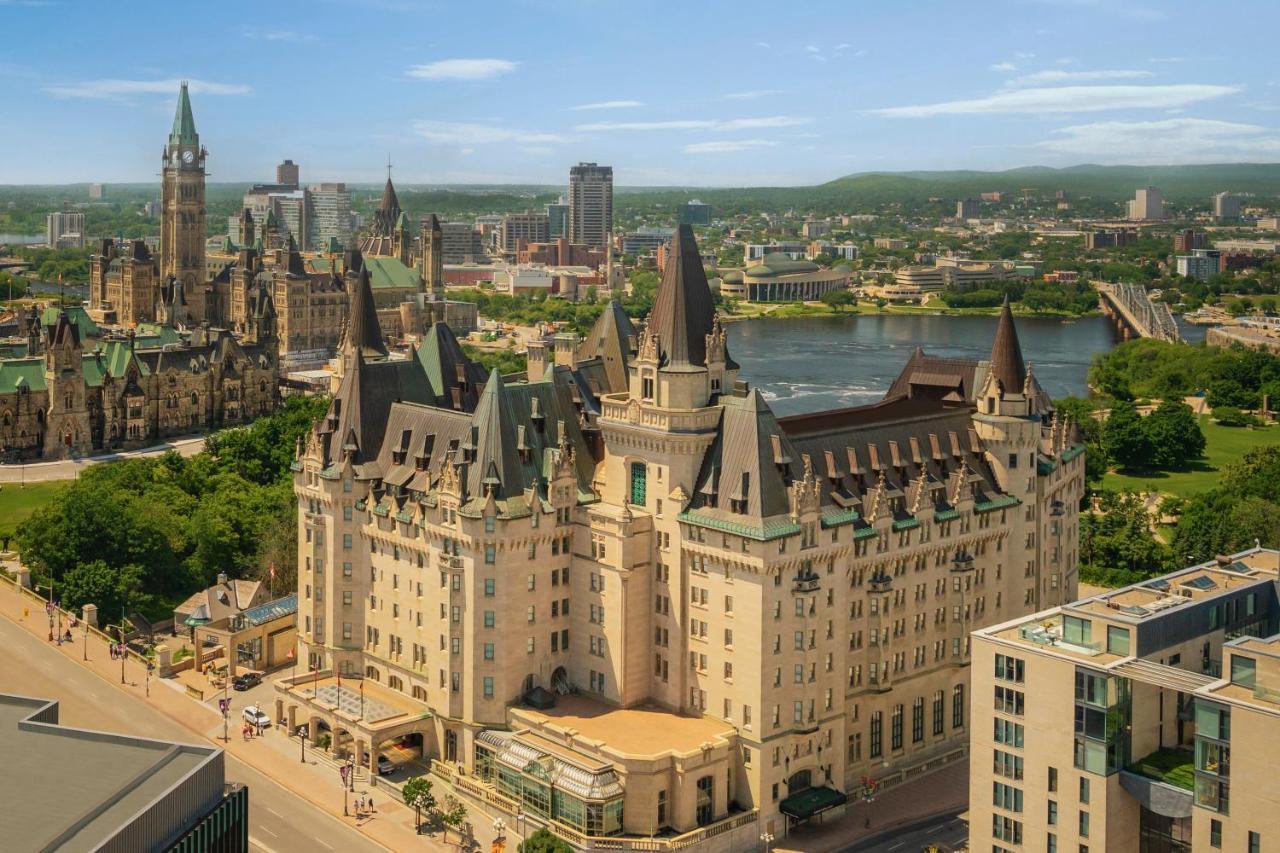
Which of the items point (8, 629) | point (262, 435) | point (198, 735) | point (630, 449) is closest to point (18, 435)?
point (262, 435)

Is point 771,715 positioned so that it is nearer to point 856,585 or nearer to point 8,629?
point 856,585

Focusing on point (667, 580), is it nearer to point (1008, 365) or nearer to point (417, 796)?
point (417, 796)

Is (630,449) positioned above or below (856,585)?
above

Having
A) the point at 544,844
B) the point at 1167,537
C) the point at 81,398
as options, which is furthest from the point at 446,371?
the point at 81,398

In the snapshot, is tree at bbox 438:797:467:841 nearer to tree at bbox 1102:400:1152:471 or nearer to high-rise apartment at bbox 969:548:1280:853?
high-rise apartment at bbox 969:548:1280:853

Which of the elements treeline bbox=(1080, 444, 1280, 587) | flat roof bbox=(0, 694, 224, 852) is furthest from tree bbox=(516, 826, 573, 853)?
treeline bbox=(1080, 444, 1280, 587)

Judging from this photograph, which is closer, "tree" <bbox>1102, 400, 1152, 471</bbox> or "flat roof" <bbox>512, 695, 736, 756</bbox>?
"flat roof" <bbox>512, 695, 736, 756</bbox>
